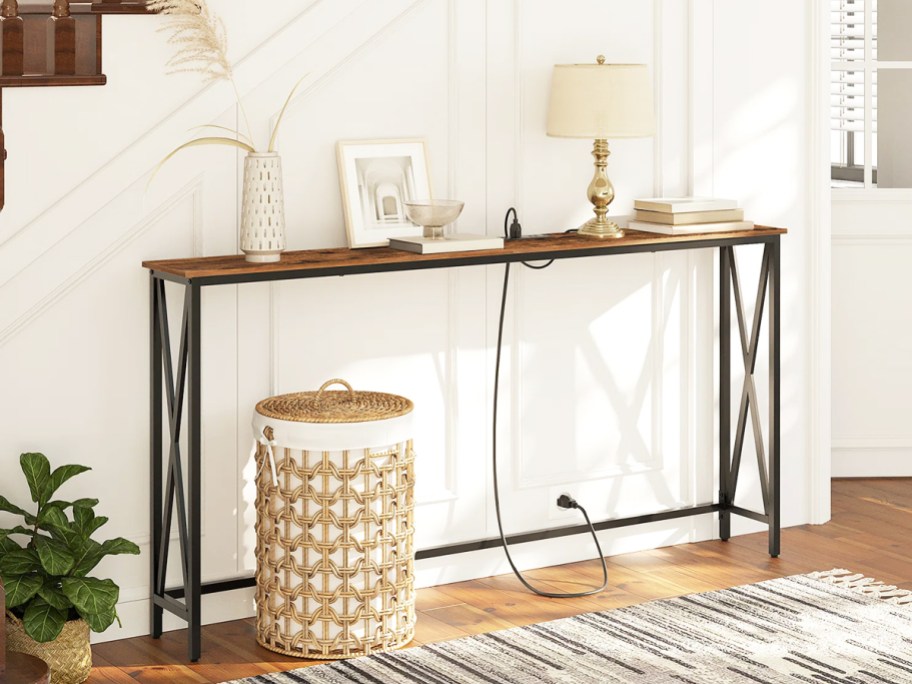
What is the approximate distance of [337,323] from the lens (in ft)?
12.8

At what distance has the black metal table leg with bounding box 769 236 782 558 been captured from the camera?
433 centimetres

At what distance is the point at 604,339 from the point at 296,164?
1171 millimetres

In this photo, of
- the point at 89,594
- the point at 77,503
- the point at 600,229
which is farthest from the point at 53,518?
the point at 600,229

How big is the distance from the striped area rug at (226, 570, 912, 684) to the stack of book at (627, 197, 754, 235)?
1075 millimetres

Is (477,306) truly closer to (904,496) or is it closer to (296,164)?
(296,164)

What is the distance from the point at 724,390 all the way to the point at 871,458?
1067mm

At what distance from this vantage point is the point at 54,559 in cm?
327

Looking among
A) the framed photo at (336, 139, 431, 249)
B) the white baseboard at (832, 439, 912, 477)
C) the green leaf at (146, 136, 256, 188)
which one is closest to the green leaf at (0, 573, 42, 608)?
the green leaf at (146, 136, 256, 188)

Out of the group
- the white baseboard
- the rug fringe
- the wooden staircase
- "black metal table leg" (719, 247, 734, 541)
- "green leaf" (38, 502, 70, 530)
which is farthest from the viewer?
the white baseboard

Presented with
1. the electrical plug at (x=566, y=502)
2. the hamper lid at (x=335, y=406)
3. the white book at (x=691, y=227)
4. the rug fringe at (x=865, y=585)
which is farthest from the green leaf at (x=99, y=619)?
the rug fringe at (x=865, y=585)

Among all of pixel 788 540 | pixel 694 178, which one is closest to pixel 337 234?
pixel 694 178

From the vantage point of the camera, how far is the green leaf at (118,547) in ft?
11.1

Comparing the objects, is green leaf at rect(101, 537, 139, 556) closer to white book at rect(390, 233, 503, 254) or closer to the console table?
the console table

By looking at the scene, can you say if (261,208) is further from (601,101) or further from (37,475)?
(601,101)
